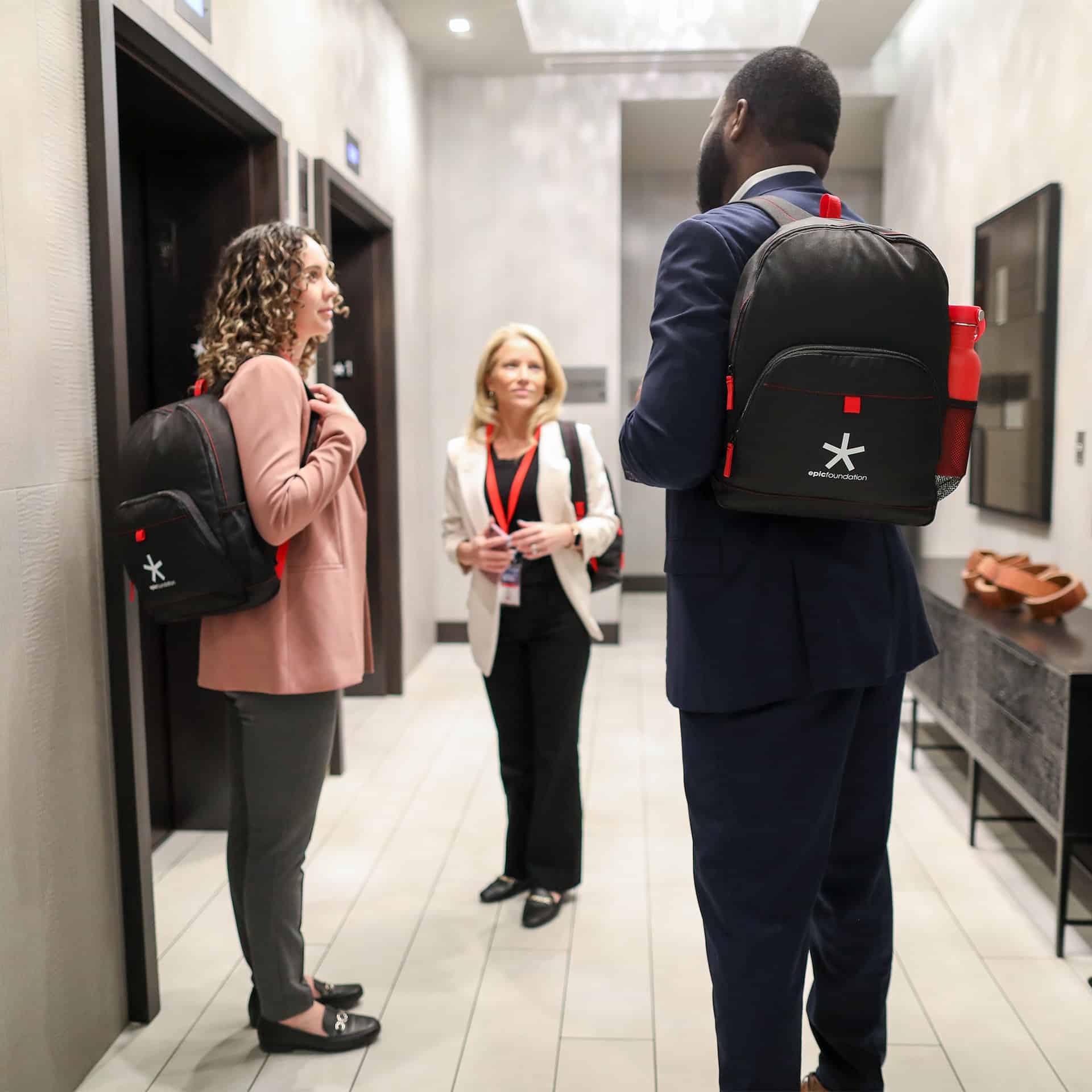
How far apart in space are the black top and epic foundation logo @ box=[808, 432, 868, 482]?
1261 millimetres

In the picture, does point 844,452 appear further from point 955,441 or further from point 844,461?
point 955,441

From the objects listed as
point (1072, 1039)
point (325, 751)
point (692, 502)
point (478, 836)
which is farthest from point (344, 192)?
point (1072, 1039)

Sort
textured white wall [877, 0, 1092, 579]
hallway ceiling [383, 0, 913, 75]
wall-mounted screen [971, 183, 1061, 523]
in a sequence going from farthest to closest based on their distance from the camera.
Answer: hallway ceiling [383, 0, 913, 75] → wall-mounted screen [971, 183, 1061, 523] → textured white wall [877, 0, 1092, 579]

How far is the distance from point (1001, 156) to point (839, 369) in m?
3.56

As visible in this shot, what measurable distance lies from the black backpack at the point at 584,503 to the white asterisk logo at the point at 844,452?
1.29 m

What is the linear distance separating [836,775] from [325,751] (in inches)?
37.9

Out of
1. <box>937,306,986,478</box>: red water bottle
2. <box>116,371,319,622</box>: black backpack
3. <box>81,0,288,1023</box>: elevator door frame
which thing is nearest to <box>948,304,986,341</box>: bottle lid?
<box>937,306,986,478</box>: red water bottle

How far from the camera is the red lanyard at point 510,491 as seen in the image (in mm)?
2547

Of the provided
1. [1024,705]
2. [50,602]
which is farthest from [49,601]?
[1024,705]

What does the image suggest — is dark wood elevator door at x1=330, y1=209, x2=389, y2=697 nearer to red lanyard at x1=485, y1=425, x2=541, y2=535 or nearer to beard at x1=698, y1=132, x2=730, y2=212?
red lanyard at x1=485, y1=425, x2=541, y2=535

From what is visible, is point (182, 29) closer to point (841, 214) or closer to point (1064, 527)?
point (841, 214)

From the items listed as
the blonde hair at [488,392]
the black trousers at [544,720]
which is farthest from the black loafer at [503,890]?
the blonde hair at [488,392]

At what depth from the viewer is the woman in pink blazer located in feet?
5.90

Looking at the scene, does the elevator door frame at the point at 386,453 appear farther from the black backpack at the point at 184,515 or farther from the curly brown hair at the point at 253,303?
the black backpack at the point at 184,515
